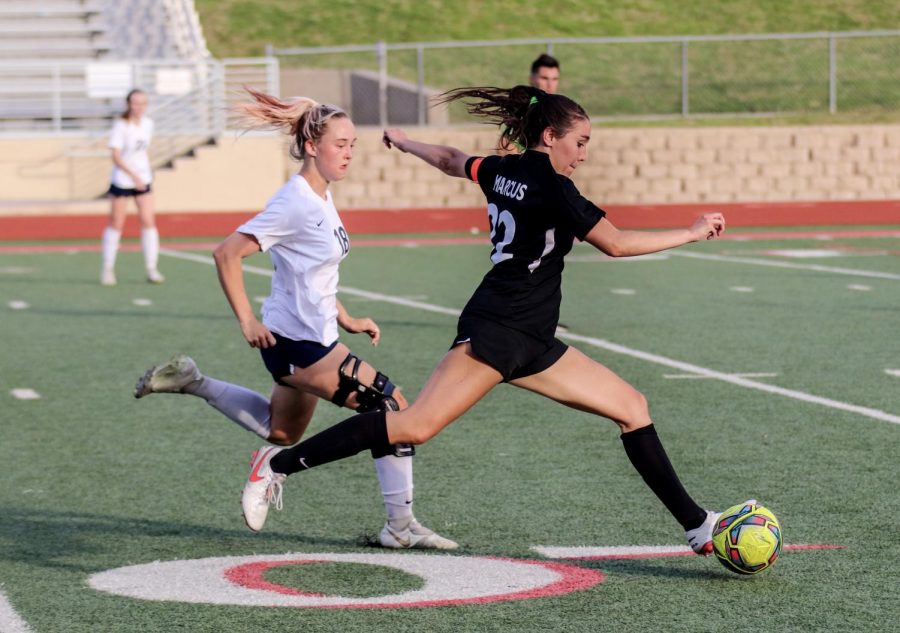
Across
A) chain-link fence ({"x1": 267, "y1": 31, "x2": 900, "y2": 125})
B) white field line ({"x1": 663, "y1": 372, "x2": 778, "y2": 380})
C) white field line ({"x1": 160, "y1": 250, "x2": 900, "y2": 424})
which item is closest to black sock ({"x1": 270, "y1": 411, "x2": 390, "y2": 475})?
white field line ({"x1": 160, "y1": 250, "x2": 900, "y2": 424})

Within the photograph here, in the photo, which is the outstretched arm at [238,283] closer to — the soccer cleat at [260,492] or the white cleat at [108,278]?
the soccer cleat at [260,492]

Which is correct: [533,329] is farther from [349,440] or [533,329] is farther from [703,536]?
[703,536]

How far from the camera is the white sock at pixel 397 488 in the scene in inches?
Result: 240

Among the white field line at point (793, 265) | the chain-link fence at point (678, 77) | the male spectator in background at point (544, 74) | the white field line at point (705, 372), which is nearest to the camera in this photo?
the white field line at point (705, 372)

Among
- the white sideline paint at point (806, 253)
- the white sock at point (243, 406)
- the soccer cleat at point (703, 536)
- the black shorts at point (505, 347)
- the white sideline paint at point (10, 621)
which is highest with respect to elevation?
the black shorts at point (505, 347)

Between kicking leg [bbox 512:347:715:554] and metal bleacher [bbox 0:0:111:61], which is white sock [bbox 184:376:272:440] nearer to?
kicking leg [bbox 512:347:715:554]

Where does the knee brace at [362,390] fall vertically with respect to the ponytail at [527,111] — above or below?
below

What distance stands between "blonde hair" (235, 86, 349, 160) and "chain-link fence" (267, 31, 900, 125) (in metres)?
22.4

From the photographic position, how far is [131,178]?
17.3 metres

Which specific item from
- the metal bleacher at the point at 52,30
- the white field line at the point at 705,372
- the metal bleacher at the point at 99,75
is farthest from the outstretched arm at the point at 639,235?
the metal bleacher at the point at 52,30

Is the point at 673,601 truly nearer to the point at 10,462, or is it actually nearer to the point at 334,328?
the point at 334,328

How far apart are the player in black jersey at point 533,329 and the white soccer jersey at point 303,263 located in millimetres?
619

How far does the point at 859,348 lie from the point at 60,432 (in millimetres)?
5972

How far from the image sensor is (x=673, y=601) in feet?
17.3
